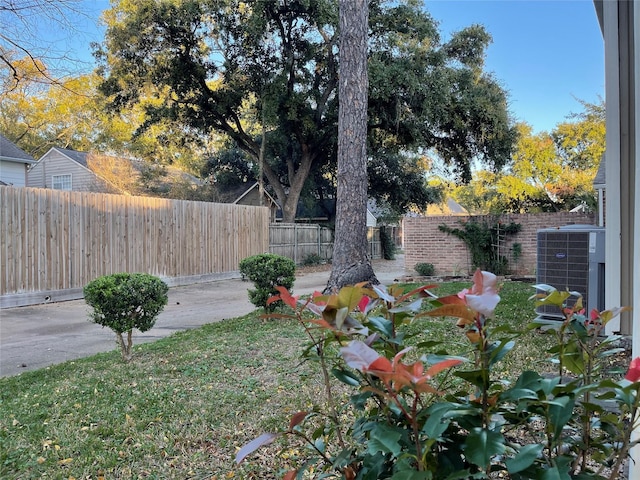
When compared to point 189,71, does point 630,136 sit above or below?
below

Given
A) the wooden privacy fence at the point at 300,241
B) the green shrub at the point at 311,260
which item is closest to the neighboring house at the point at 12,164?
the wooden privacy fence at the point at 300,241

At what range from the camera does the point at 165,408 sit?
304cm

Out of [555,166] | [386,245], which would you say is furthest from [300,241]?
[555,166]

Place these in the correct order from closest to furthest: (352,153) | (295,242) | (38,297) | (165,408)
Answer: (165,408), (352,153), (38,297), (295,242)

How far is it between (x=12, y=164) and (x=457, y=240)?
48.6 feet

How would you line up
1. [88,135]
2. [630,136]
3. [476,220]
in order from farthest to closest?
[88,135], [476,220], [630,136]

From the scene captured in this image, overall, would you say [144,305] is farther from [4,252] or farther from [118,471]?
[4,252]

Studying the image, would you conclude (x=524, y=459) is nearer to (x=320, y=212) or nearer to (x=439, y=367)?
(x=439, y=367)

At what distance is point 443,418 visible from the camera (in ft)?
2.97

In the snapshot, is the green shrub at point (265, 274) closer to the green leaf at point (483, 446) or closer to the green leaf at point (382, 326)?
the green leaf at point (382, 326)

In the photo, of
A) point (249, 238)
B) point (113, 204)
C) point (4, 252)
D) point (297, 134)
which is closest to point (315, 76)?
point (297, 134)

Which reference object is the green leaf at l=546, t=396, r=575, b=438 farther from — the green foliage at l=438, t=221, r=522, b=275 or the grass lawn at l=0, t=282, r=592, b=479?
the green foliage at l=438, t=221, r=522, b=275

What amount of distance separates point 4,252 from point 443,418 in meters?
9.11

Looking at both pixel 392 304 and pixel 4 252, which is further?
pixel 4 252
